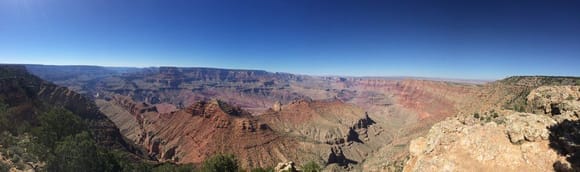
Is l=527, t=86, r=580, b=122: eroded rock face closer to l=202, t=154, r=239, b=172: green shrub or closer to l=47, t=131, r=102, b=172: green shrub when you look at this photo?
l=202, t=154, r=239, b=172: green shrub

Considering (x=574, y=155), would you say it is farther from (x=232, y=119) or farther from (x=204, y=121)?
(x=204, y=121)

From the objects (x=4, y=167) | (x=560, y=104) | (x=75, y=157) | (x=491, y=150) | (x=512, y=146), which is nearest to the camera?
(x=512, y=146)

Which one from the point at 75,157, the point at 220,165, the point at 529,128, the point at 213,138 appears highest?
the point at 529,128

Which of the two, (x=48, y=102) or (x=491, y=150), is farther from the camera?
(x=48, y=102)

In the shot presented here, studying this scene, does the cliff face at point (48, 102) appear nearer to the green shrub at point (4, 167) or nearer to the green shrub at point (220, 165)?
the green shrub at point (4, 167)

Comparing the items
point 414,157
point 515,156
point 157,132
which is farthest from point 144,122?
point 515,156

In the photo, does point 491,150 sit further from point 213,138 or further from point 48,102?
point 48,102

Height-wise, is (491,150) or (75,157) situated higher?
(491,150)

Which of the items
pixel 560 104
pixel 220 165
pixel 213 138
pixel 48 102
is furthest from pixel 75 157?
pixel 48 102
